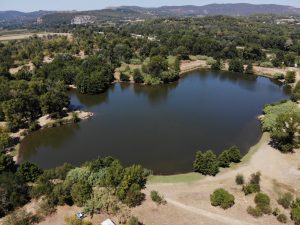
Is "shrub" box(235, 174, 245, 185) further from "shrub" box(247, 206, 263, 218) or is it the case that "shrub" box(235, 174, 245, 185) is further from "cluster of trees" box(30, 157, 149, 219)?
"cluster of trees" box(30, 157, 149, 219)

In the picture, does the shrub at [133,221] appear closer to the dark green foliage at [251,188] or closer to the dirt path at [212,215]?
the dirt path at [212,215]

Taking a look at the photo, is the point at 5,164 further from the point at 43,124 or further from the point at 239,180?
the point at 239,180

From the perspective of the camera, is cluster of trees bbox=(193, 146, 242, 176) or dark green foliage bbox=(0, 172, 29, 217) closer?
dark green foliage bbox=(0, 172, 29, 217)

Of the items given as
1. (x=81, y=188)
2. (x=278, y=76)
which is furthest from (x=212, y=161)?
(x=278, y=76)

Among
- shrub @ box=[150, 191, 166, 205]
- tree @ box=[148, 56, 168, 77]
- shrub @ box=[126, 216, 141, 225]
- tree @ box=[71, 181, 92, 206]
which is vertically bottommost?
shrub @ box=[150, 191, 166, 205]

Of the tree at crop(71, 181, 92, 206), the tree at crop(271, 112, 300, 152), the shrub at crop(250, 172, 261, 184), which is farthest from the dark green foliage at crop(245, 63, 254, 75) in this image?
the tree at crop(71, 181, 92, 206)

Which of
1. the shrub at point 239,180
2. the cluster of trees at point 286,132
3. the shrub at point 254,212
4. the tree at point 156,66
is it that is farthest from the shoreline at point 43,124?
the cluster of trees at point 286,132
